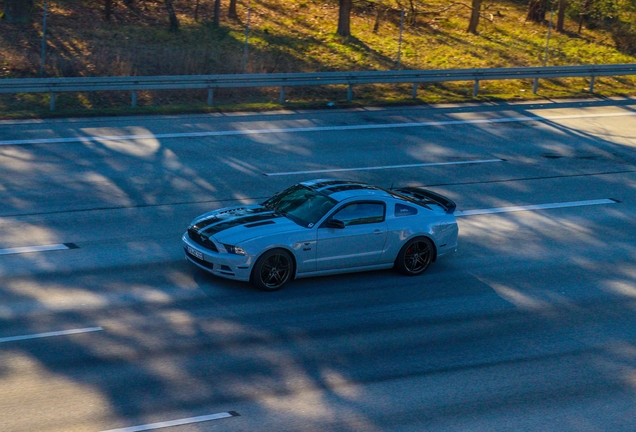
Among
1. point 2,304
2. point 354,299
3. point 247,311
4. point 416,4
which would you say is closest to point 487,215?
point 354,299

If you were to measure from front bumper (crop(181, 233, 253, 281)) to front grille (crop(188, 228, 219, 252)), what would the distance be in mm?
64

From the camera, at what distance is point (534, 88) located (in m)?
28.7

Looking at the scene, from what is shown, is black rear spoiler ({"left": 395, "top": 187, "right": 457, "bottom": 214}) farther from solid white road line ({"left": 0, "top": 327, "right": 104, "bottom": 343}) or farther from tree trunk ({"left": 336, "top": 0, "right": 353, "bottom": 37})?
tree trunk ({"left": 336, "top": 0, "right": 353, "bottom": 37})

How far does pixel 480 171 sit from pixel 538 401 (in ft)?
34.1

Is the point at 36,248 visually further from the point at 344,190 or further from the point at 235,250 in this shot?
the point at 344,190

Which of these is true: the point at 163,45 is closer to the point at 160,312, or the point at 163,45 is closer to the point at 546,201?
the point at 546,201

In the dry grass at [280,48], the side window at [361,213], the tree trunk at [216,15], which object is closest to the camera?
the side window at [361,213]

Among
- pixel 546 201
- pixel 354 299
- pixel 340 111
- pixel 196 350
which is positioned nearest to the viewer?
pixel 196 350

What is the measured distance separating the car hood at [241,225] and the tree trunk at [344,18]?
70.5 feet

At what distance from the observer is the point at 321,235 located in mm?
12336

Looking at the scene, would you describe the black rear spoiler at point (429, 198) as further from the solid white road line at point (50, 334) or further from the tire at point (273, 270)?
the solid white road line at point (50, 334)

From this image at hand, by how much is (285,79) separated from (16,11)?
1070cm

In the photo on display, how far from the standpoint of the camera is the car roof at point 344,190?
42.2ft

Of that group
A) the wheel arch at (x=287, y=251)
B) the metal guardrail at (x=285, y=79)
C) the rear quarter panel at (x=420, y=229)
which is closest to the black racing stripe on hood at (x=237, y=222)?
the wheel arch at (x=287, y=251)
